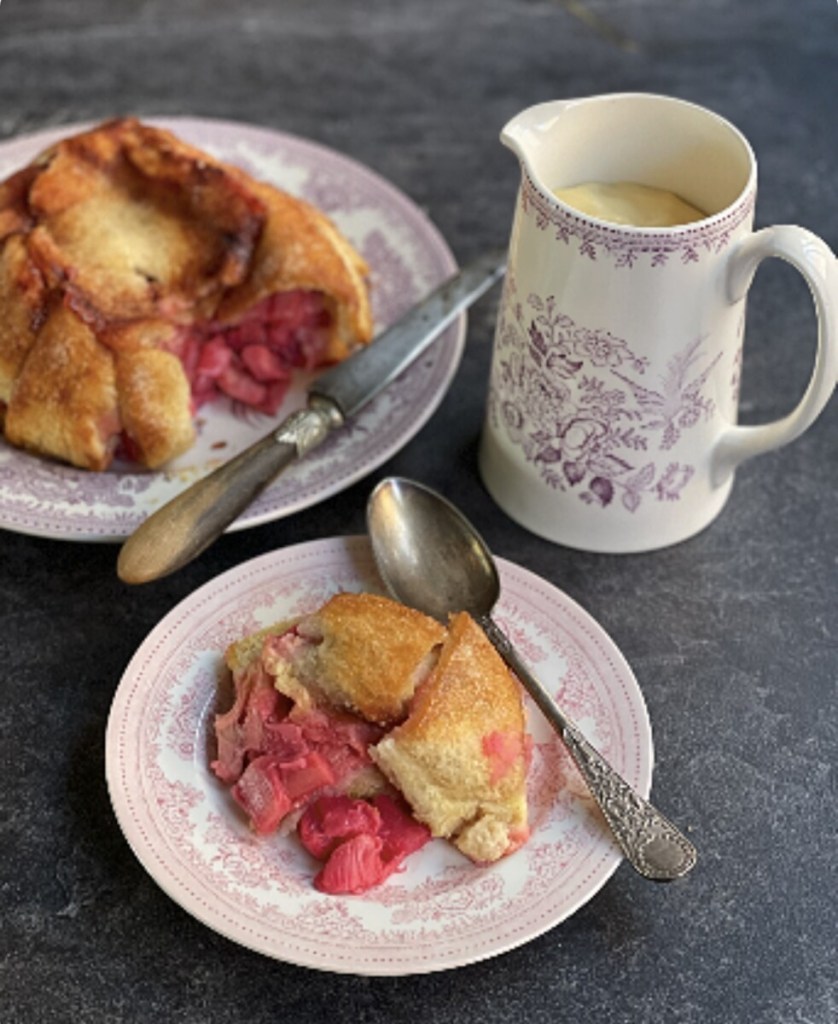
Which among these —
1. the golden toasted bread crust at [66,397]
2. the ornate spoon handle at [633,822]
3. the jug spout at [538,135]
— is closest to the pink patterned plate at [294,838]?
the ornate spoon handle at [633,822]

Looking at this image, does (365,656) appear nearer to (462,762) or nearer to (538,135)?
(462,762)

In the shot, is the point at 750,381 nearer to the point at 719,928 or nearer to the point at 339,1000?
the point at 719,928

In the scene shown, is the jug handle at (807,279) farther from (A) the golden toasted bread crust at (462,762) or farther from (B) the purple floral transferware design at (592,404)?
(A) the golden toasted bread crust at (462,762)

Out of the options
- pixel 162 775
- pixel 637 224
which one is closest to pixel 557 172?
pixel 637 224

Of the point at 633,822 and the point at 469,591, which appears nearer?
the point at 633,822

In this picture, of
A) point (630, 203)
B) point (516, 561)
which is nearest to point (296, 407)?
point (516, 561)

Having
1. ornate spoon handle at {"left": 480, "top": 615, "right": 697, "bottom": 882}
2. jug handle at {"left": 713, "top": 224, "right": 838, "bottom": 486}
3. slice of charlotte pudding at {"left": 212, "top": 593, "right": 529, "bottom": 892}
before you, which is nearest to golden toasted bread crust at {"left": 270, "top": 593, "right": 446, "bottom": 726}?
slice of charlotte pudding at {"left": 212, "top": 593, "right": 529, "bottom": 892}
